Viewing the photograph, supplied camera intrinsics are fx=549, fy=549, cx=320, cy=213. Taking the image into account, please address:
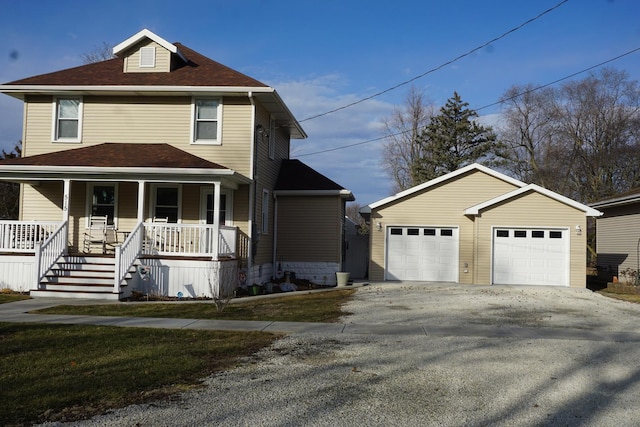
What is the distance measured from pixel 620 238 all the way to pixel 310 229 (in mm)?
13460

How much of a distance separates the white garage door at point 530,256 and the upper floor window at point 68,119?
48.2 feet

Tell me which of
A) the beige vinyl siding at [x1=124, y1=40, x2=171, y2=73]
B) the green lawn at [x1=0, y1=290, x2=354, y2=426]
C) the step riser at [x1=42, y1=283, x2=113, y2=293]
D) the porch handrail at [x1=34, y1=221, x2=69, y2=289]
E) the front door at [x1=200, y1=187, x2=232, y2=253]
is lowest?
the green lawn at [x1=0, y1=290, x2=354, y2=426]

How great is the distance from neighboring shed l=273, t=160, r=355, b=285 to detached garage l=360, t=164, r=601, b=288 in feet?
5.17

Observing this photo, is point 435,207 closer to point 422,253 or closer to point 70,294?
point 422,253

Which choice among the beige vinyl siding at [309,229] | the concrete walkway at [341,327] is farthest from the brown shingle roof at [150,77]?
the concrete walkway at [341,327]

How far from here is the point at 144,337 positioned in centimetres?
892

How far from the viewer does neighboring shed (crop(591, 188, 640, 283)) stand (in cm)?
2148

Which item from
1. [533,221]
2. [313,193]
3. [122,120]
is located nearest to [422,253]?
[533,221]

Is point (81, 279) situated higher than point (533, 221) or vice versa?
point (533, 221)

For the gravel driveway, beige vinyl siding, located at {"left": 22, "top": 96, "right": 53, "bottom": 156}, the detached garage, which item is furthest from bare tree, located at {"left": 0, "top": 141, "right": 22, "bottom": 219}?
the gravel driveway

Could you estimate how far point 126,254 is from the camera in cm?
1418

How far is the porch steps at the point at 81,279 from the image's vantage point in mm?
13953

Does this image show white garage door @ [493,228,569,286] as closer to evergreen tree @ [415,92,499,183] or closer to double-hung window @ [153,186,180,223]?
double-hung window @ [153,186,180,223]

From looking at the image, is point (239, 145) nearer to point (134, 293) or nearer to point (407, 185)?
point (134, 293)
